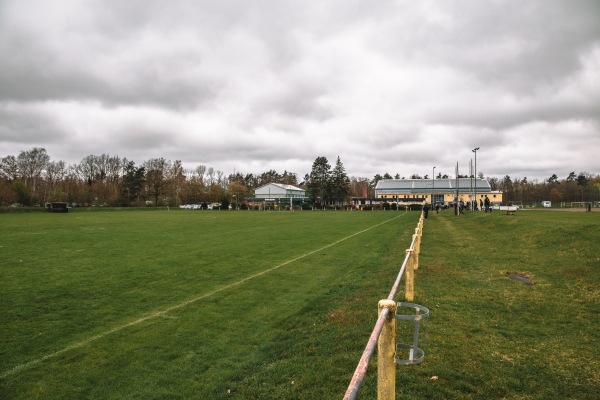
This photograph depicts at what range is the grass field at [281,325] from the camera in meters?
4.69

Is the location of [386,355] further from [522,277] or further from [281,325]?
[522,277]

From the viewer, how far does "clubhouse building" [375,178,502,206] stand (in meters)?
103

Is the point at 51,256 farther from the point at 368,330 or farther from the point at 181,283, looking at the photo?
the point at 368,330

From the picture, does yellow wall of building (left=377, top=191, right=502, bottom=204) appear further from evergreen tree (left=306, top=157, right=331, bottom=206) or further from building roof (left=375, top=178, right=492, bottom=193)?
evergreen tree (left=306, top=157, right=331, bottom=206)

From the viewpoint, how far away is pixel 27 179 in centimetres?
10331

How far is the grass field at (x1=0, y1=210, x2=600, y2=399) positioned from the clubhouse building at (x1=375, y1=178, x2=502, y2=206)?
96.2 metres

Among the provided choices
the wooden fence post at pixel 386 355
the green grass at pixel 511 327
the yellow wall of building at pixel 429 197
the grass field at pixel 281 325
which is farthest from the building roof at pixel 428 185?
the wooden fence post at pixel 386 355

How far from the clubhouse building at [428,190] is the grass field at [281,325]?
316 ft

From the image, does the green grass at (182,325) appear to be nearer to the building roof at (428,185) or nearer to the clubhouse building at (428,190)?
the clubhouse building at (428,190)

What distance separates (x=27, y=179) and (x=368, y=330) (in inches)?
4956

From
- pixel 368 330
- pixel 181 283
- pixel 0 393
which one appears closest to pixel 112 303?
pixel 181 283

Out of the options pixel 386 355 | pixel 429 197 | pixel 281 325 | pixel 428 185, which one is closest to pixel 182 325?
pixel 281 325

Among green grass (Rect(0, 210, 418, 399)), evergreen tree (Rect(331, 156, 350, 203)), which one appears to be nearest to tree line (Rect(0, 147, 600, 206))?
evergreen tree (Rect(331, 156, 350, 203))

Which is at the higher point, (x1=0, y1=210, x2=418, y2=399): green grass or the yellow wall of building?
the yellow wall of building
